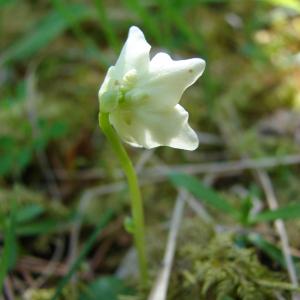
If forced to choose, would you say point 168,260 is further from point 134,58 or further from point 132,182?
point 134,58

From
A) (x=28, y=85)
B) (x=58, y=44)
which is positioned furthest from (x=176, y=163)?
(x=58, y=44)

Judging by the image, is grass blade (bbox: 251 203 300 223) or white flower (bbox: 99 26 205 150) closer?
white flower (bbox: 99 26 205 150)

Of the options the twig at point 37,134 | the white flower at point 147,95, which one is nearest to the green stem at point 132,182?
the white flower at point 147,95

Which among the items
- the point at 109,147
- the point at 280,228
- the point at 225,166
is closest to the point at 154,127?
the point at 280,228

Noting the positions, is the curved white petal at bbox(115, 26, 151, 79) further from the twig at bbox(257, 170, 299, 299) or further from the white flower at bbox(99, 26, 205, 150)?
the twig at bbox(257, 170, 299, 299)

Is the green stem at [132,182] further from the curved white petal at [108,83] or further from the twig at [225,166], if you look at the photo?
the twig at [225,166]

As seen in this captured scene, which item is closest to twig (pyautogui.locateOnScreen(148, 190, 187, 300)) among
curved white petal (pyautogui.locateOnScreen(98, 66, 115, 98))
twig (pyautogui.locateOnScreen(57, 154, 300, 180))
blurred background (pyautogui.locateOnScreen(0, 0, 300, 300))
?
blurred background (pyautogui.locateOnScreen(0, 0, 300, 300))
